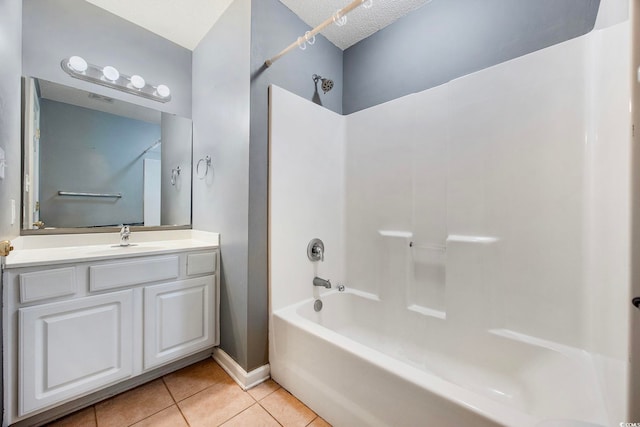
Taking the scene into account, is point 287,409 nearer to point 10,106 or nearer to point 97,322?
point 97,322

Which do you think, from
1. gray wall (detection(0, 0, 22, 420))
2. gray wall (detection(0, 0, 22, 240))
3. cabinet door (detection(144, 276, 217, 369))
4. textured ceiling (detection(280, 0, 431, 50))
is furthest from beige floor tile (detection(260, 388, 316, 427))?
textured ceiling (detection(280, 0, 431, 50))

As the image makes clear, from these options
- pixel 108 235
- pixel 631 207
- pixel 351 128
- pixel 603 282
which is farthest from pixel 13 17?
pixel 603 282

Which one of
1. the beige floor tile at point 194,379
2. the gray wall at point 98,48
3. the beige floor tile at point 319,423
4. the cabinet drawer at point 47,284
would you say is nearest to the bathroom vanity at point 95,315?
the cabinet drawer at point 47,284

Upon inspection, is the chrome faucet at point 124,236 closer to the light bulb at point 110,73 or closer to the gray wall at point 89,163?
the gray wall at point 89,163

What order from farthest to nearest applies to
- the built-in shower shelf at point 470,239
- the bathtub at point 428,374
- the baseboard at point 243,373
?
the baseboard at point 243,373
the built-in shower shelf at point 470,239
the bathtub at point 428,374

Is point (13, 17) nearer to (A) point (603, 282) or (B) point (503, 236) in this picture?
(B) point (503, 236)

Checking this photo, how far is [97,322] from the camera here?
1.32 metres

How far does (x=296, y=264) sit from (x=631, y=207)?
1.54 meters

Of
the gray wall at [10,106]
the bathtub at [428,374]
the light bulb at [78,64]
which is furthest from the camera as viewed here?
the light bulb at [78,64]

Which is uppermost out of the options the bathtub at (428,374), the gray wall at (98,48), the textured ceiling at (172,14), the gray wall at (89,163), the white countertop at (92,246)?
the textured ceiling at (172,14)

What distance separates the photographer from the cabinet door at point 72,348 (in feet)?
3.72

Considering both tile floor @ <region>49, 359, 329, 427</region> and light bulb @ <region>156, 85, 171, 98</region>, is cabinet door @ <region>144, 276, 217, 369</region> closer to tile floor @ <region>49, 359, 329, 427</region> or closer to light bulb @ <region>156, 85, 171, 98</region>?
tile floor @ <region>49, 359, 329, 427</region>

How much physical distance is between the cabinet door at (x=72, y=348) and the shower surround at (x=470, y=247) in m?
0.84

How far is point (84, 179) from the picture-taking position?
67.4 inches
